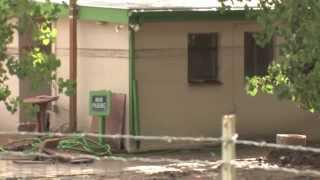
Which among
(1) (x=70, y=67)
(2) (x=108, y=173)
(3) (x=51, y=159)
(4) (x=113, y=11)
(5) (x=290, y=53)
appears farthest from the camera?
(1) (x=70, y=67)

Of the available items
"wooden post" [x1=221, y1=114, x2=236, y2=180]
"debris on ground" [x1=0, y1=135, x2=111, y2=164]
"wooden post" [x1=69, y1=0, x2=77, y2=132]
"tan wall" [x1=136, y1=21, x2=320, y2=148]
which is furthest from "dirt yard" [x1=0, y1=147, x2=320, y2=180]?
"wooden post" [x1=221, y1=114, x2=236, y2=180]

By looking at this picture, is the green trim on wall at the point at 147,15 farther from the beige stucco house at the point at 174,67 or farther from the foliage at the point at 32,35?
the foliage at the point at 32,35

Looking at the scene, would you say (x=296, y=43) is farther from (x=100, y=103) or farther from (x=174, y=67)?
(x=100, y=103)

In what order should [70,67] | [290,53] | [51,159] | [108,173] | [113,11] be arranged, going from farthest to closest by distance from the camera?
1. [70,67]
2. [113,11]
3. [51,159]
4. [108,173]
5. [290,53]

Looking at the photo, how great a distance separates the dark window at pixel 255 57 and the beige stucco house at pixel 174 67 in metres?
0.02

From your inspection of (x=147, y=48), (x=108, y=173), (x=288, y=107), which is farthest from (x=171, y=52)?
(x=108, y=173)

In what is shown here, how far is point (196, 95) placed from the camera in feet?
50.4

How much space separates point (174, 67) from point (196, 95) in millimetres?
670

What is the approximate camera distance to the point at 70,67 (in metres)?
15.5

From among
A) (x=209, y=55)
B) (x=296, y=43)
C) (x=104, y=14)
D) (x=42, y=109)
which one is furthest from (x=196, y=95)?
(x=296, y=43)

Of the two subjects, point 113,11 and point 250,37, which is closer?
point 113,11

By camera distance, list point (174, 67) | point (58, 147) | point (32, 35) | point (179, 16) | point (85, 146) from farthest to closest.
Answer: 1. point (174, 67)
2. point (179, 16)
3. point (85, 146)
4. point (58, 147)
5. point (32, 35)

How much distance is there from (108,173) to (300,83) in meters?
3.29

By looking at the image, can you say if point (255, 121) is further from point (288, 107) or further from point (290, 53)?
point (290, 53)
